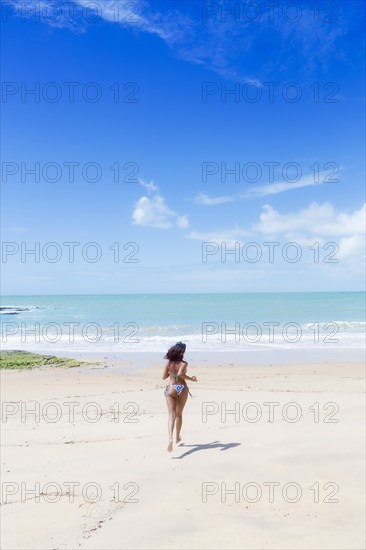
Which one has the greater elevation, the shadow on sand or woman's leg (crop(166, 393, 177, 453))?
woman's leg (crop(166, 393, 177, 453))

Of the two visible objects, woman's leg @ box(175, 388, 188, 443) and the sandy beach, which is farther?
woman's leg @ box(175, 388, 188, 443)

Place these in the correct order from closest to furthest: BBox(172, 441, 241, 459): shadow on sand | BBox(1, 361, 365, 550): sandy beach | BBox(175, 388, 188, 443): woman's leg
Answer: BBox(1, 361, 365, 550): sandy beach, BBox(172, 441, 241, 459): shadow on sand, BBox(175, 388, 188, 443): woman's leg

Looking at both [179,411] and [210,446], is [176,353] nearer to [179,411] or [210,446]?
[179,411]

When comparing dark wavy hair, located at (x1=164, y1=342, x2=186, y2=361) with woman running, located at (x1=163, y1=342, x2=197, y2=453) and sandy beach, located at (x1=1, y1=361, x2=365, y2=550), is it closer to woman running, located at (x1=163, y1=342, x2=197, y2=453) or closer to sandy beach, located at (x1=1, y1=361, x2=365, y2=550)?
woman running, located at (x1=163, y1=342, x2=197, y2=453)

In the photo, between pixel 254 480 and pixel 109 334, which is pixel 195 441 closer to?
pixel 254 480

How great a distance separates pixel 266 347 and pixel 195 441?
2024 centimetres

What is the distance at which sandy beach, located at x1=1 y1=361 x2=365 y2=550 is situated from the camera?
18.1ft

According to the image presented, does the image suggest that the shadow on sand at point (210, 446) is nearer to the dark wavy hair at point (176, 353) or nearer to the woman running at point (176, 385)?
the woman running at point (176, 385)

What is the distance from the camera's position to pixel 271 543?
5.27 meters

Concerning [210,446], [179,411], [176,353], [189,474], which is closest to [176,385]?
[179,411]

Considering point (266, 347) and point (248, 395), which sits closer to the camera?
point (248, 395)

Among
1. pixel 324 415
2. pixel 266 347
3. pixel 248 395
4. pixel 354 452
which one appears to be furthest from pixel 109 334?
pixel 354 452

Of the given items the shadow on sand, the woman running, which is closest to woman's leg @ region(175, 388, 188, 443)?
the woman running

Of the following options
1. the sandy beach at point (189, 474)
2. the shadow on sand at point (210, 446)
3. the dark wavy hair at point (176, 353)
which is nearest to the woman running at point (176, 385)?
the dark wavy hair at point (176, 353)
